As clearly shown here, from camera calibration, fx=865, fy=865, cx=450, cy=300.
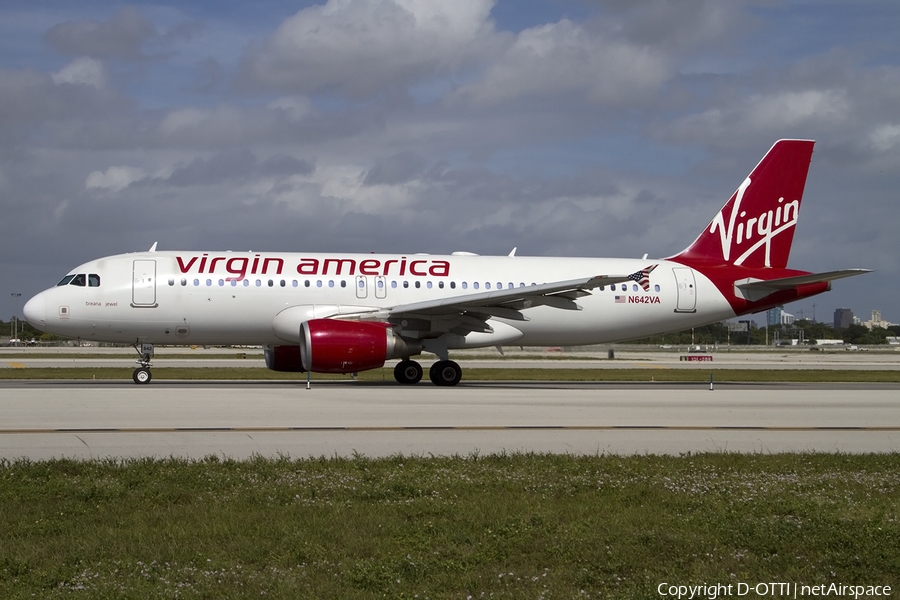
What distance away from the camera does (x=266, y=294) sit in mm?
24516

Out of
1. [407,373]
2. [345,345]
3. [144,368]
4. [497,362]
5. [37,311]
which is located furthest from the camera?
[497,362]

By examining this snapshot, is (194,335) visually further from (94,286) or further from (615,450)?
(615,450)

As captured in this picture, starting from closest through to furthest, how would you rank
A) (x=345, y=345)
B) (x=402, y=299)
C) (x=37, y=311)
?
(x=345, y=345) → (x=37, y=311) → (x=402, y=299)

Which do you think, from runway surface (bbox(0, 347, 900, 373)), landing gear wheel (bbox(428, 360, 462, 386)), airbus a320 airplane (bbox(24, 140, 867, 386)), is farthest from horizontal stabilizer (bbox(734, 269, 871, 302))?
runway surface (bbox(0, 347, 900, 373))

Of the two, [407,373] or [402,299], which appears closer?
[402,299]

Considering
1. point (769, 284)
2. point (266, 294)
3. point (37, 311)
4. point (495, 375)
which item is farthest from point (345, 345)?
point (769, 284)

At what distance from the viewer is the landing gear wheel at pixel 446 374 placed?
2516 cm

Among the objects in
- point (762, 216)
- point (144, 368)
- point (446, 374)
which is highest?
point (762, 216)

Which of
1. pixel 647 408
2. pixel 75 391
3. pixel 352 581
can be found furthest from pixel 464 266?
pixel 352 581

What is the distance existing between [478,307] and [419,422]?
9311 mm

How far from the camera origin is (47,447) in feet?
37.8

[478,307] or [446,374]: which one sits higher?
[478,307]

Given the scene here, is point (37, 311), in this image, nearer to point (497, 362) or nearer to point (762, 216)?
point (762, 216)

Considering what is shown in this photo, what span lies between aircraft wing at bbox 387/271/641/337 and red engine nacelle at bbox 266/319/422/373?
110 centimetres
